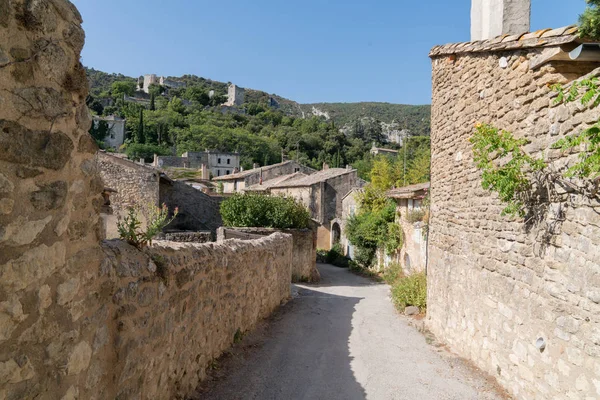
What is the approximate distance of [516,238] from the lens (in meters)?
5.54

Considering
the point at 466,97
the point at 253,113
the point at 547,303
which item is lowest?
the point at 547,303

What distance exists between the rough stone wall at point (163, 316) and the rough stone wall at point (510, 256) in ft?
12.5

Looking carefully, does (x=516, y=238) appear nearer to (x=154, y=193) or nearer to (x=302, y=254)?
(x=302, y=254)

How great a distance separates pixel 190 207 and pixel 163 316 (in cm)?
2139

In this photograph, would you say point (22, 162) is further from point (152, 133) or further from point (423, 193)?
point (152, 133)

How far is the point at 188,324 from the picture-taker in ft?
15.7

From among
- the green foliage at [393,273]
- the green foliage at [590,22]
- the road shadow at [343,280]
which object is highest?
the green foliage at [590,22]

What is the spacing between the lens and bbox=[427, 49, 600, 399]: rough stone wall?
4078 mm

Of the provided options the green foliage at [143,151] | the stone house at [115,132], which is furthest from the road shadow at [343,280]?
the stone house at [115,132]

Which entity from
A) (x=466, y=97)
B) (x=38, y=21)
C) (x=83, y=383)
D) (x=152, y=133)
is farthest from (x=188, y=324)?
(x=152, y=133)

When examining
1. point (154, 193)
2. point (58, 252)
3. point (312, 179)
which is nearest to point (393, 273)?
point (154, 193)

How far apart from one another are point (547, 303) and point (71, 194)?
4.67 meters

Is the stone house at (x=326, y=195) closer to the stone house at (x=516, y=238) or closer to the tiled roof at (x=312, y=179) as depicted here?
the tiled roof at (x=312, y=179)

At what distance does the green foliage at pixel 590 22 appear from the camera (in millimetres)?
4340
